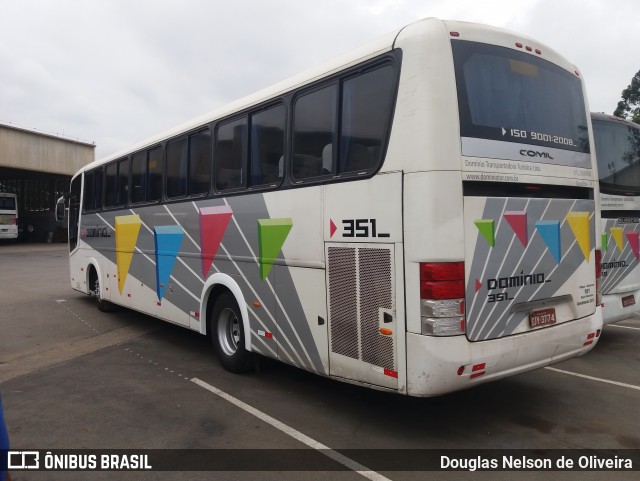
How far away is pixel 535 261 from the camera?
4332mm

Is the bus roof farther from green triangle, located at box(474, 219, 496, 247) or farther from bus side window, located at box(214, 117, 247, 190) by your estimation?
green triangle, located at box(474, 219, 496, 247)

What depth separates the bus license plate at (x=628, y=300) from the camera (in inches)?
280

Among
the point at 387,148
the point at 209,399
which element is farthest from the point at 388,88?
the point at 209,399

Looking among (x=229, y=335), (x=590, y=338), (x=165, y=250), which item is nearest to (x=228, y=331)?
(x=229, y=335)

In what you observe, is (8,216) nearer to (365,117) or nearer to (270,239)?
(270,239)

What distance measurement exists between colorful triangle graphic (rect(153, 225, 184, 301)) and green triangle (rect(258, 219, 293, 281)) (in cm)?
202

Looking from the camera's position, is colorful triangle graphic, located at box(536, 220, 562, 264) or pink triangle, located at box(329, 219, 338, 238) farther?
pink triangle, located at box(329, 219, 338, 238)

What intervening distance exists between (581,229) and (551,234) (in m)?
0.53

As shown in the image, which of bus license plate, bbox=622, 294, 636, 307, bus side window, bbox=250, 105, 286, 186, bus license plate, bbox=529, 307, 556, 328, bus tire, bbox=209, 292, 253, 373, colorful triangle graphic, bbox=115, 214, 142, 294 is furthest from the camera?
colorful triangle graphic, bbox=115, 214, 142, 294

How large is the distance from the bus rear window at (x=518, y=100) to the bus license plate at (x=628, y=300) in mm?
3224

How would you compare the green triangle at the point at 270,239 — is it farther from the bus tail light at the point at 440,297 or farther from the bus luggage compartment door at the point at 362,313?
the bus tail light at the point at 440,297

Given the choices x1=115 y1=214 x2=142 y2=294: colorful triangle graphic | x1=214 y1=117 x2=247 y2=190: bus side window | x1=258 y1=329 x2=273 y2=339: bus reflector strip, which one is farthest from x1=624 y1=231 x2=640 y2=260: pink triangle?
x1=115 y1=214 x2=142 y2=294: colorful triangle graphic

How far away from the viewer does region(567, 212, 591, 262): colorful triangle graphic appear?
4.68m

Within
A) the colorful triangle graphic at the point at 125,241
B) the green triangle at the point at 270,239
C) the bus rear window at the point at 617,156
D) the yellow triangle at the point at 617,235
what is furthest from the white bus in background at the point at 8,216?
the yellow triangle at the point at 617,235
